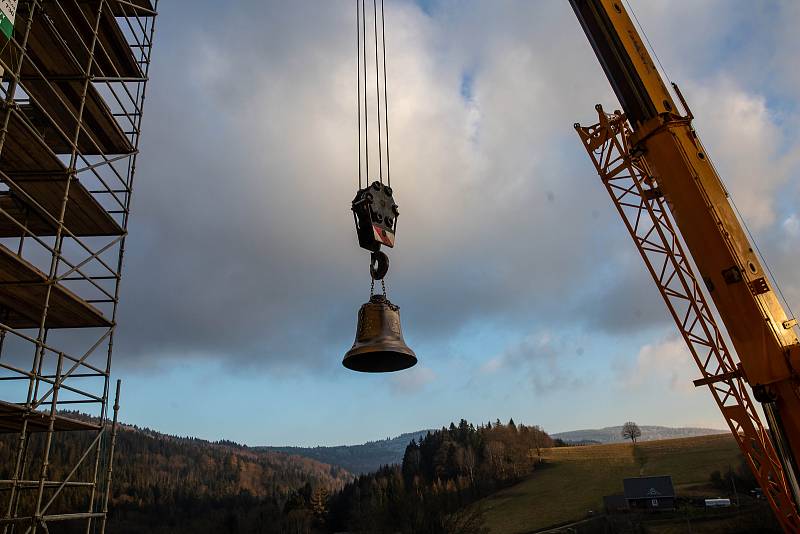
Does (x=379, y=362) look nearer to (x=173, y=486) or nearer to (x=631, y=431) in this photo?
(x=631, y=431)

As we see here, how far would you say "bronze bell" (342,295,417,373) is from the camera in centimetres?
756

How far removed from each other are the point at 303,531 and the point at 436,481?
27814 millimetres

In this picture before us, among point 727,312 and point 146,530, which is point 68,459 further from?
point 727,312

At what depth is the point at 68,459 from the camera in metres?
122

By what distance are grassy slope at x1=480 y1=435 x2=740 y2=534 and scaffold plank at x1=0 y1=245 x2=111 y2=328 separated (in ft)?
199

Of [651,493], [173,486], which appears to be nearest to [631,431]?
[651,493]

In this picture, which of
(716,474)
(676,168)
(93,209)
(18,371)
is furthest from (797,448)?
(716,474)

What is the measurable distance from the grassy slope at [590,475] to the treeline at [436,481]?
4436 millimetres

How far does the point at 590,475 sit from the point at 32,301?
3398 inches

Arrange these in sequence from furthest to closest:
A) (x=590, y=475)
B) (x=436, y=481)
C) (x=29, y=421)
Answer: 1. (x=436, y=481)
2. (x=590, y=475)
3. (x=29, y=421)

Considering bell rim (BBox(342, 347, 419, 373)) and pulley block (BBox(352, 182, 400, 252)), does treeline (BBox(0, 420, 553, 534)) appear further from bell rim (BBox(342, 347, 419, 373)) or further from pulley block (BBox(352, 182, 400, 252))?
pulley block (BBox(352, 182, 400, 252))

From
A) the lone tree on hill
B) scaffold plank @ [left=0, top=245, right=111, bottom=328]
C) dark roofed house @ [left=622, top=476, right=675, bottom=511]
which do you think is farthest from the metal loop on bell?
the lone tree on hill

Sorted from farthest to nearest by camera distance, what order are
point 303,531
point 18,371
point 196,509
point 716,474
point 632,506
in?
point 196,509 < point 303,531 < point 716,474 < point 632,506 < point 18,371

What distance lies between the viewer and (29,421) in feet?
38.1
